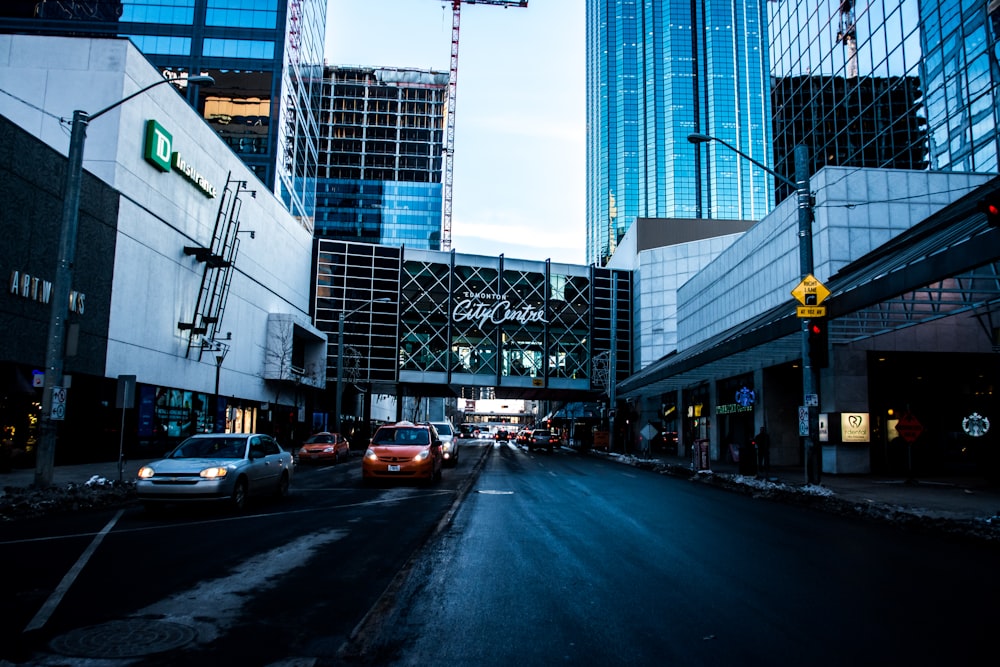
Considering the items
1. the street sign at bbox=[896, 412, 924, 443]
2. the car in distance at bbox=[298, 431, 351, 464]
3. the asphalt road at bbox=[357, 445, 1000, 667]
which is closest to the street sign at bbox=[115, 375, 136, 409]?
the asphalt road at bbox=[357, 445, 1000, 667]

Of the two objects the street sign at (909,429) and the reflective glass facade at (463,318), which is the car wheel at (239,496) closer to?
the street sign at (909,429)

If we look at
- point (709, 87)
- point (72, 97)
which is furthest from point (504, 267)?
point (709, 87)

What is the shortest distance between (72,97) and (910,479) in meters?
33.6

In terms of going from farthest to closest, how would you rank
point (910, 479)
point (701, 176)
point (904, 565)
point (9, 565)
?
point (701, 176)
point (910, 479)
point (904, 565)
point (9, 565)

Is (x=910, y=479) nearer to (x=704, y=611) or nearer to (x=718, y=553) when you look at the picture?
(x=718, y=553)

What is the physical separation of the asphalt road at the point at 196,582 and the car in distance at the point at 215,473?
Result: 42 cm

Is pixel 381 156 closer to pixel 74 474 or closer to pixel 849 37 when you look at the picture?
pixel 849 37

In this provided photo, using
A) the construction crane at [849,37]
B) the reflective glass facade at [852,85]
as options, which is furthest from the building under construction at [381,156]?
the construction crane at [849,37]

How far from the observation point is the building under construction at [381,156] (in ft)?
501

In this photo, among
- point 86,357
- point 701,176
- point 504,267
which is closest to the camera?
point 86,357

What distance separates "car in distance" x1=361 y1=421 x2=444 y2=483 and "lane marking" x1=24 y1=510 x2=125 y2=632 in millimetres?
8981

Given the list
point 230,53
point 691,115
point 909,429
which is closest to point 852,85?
point 909,429

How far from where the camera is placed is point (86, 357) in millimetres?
26812

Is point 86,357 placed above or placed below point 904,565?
above
